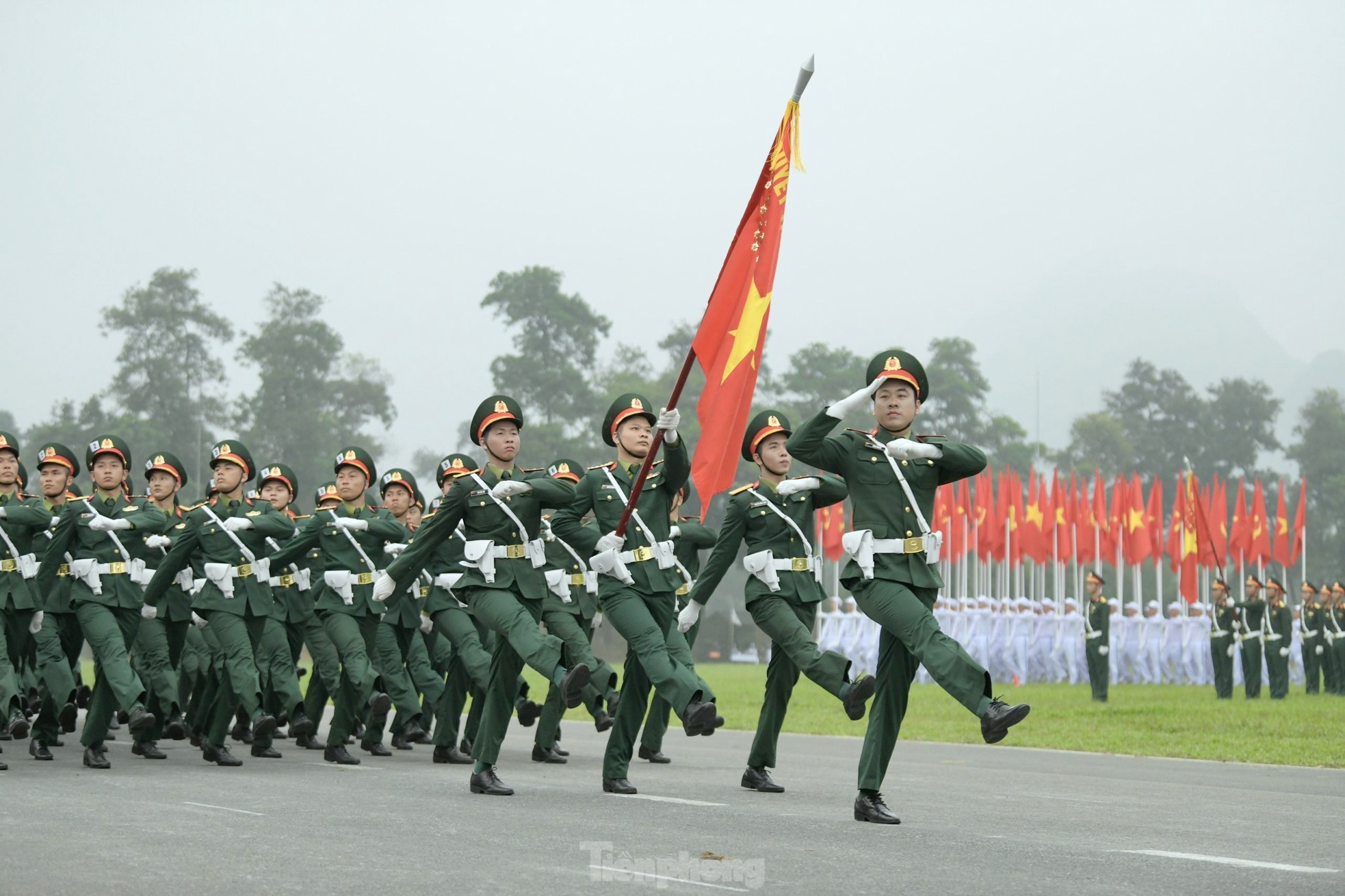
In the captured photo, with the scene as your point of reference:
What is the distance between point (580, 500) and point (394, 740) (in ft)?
15.9

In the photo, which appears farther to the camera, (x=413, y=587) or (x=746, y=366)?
(x=413, y=587)

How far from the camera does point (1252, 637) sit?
27531 mm

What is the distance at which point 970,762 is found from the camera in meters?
13.6

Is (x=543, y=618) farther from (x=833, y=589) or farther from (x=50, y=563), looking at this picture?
(x=833, y=589)

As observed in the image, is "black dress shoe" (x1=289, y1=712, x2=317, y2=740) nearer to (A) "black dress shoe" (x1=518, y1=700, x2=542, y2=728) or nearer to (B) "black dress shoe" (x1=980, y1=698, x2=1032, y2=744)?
(A) "black dress shoe" (x1=518, y1=700, x2=542, y2=728)

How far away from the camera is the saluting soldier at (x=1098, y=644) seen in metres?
26.2

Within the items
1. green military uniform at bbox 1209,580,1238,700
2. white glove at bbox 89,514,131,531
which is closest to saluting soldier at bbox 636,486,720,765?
white glove at bbox 89,514,131,531

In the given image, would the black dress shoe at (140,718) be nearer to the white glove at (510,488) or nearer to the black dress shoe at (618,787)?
the white glove at (510,488)

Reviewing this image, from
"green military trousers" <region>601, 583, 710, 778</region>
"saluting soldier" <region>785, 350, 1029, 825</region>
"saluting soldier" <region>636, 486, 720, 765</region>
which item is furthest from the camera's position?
"saluting soldier" <region>636, 486, 720, 765</region>

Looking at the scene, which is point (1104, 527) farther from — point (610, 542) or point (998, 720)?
point (998, 720)

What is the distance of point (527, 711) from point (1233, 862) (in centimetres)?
554

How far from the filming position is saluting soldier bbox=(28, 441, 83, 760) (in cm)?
1243

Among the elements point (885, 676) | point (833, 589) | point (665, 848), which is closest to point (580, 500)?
point (885, 676)

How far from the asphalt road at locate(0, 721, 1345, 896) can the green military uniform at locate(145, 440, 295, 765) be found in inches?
17.8
